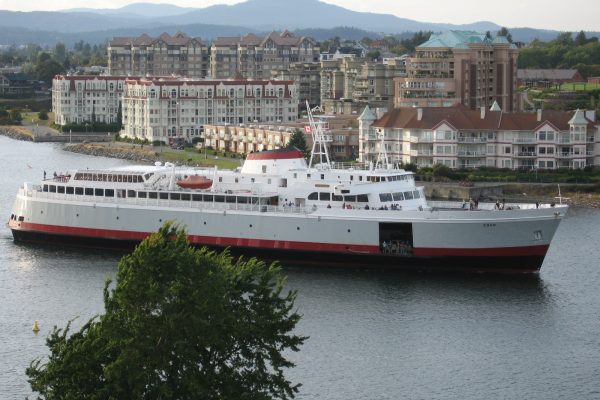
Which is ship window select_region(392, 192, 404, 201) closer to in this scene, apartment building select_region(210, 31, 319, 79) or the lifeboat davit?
the lifeboat davit

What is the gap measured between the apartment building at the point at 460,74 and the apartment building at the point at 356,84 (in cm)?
685

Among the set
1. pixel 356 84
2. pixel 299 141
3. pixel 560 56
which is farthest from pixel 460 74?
pixel 560 56

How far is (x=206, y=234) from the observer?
46094 millimetres

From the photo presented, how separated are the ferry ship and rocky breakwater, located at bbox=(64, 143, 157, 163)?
31.1 metres

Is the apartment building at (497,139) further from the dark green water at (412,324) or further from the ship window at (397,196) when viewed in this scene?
the ship window at (397,196)

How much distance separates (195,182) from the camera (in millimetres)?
46969

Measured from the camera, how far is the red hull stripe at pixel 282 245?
43.4 m

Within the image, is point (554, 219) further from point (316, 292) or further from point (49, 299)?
point (49, 299)

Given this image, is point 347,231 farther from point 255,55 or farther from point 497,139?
point 255,55

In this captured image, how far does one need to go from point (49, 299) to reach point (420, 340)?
1073 centimetres

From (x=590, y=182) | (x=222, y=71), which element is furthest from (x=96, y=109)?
(x=590, y=182)

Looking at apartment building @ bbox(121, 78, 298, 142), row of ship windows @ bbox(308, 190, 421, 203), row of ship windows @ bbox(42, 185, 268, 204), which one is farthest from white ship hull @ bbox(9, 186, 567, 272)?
apartment building @ bbox(121, 78, 298, 142)

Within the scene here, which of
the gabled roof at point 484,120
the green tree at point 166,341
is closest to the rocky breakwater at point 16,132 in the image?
the gabled roof at point 484,120

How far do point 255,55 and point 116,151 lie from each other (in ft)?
135
